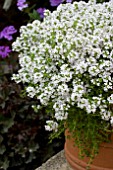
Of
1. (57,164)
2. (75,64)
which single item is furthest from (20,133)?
(75,64)

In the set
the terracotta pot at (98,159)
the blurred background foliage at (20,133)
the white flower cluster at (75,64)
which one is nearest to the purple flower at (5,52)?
the blurred background foliage at (20,133)

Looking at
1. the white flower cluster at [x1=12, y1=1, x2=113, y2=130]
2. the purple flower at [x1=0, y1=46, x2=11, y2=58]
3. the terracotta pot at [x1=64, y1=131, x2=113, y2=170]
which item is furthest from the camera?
the purple flower at [x1=0, y1=46, x2=11, y2=58]

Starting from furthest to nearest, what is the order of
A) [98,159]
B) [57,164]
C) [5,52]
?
[5,52] → [57,164] → [98,159]

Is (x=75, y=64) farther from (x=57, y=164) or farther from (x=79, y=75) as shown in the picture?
(x=57, y=164)

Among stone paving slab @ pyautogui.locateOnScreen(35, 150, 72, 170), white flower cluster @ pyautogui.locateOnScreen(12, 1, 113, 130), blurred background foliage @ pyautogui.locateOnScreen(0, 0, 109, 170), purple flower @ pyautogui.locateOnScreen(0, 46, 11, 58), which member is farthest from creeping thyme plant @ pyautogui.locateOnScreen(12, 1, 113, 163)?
purple flower @ pyautogui.locateOnScreen(0, 46, 11, 58)

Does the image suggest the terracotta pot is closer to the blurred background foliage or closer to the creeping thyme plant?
the creeping thyme plant

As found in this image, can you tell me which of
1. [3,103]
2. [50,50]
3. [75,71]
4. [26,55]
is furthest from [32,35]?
[3,103]

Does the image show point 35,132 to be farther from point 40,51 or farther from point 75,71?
point 75,71
